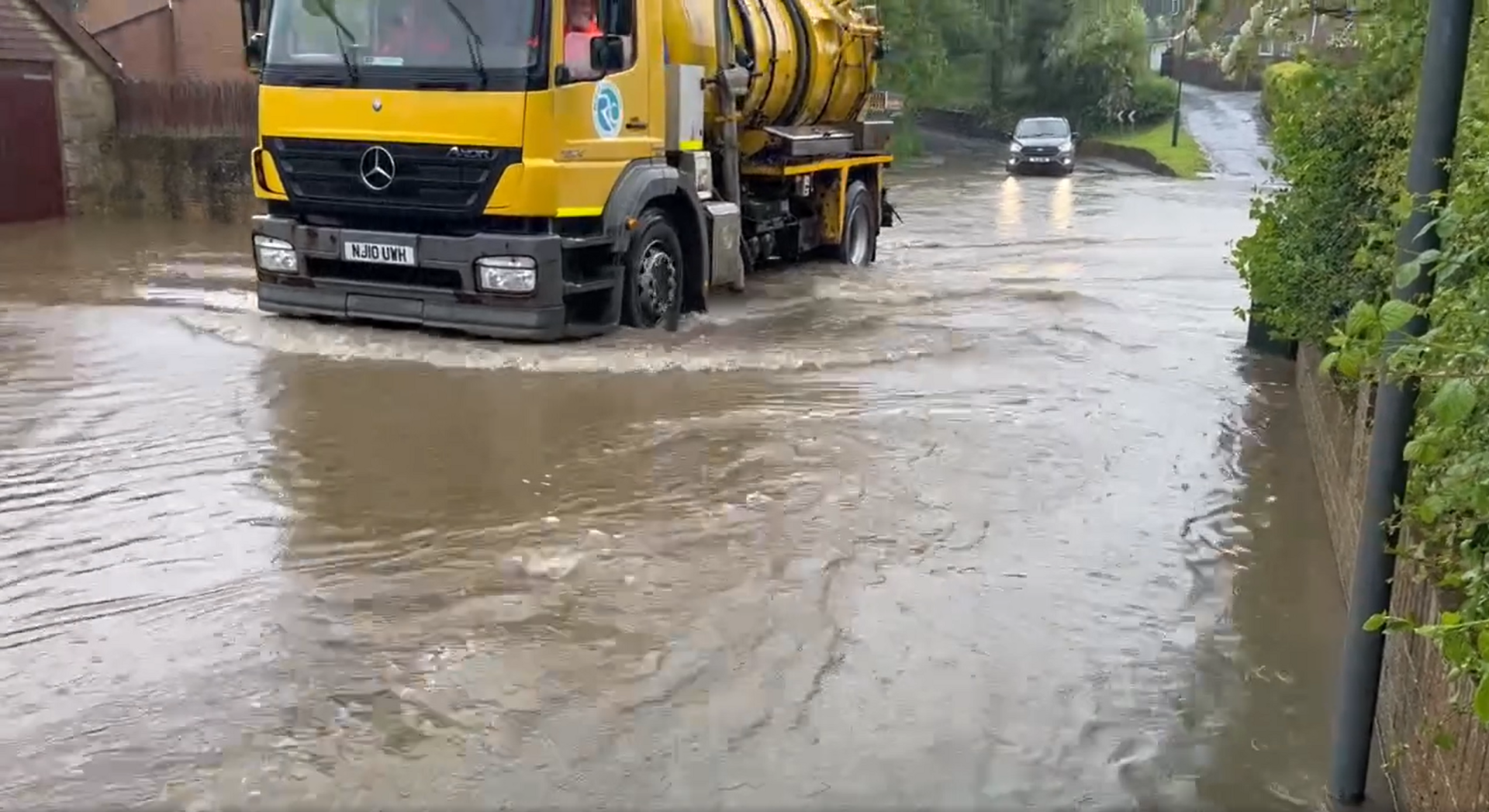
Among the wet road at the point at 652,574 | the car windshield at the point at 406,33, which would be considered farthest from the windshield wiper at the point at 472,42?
the wet road at the point at 652,574

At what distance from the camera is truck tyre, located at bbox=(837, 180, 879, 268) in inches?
622

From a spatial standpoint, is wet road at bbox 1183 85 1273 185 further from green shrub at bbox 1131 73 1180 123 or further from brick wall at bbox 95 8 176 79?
brick wall at bbox 95 8 176 79

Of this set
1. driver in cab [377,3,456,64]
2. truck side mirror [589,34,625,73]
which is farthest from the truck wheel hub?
driver in cab [377,3,456,64]

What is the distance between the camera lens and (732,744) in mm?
4273

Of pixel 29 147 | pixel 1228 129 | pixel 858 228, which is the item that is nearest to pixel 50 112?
pixel 29 147

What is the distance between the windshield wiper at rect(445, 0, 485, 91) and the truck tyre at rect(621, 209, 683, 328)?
5.42 feet

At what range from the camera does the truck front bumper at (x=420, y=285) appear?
387 inches

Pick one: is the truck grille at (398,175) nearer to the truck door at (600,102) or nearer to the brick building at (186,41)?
the truck door at (600,102)

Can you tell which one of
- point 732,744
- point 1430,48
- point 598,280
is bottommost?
point 732,744

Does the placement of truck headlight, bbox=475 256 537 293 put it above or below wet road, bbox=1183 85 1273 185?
below

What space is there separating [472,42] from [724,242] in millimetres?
3203

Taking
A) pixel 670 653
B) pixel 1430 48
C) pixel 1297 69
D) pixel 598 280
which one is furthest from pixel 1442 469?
pixel 598 280

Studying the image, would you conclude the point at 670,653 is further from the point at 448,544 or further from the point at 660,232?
the point at 660,232

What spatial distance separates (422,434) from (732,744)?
406 cm
